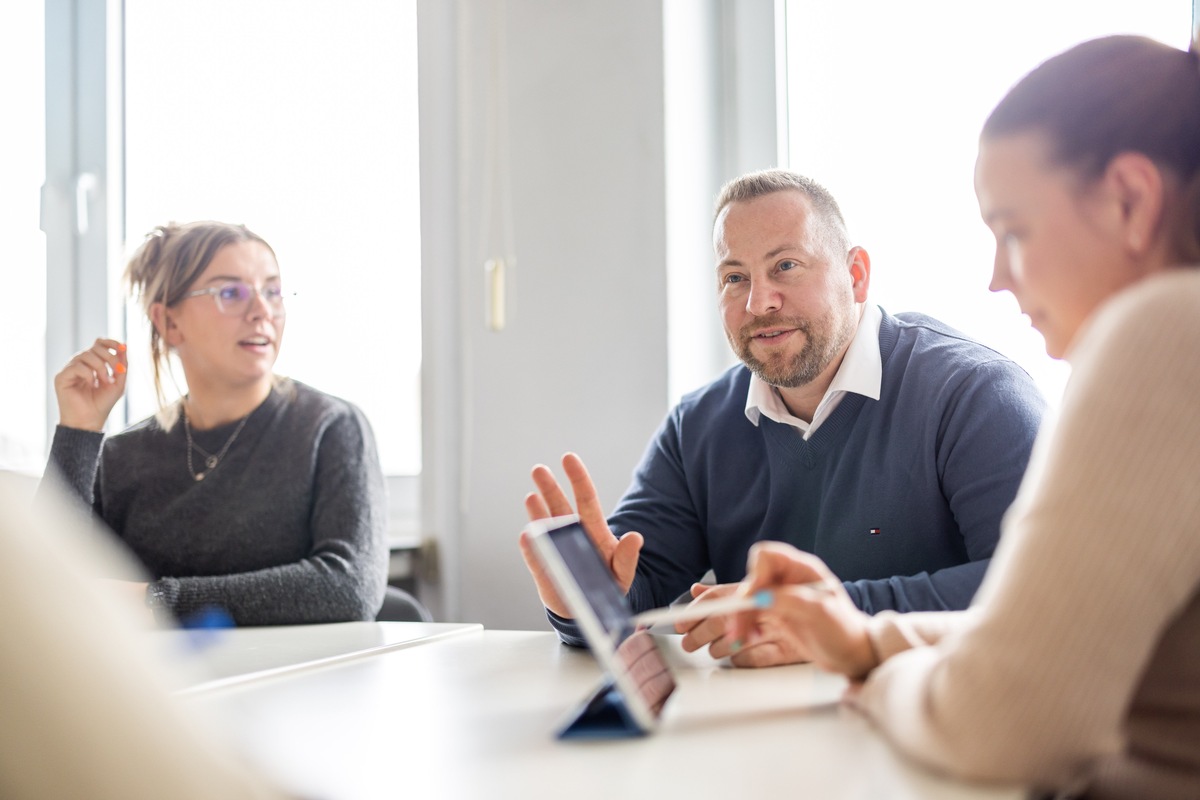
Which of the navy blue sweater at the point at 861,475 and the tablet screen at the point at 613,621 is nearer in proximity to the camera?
the tablet screen at the point at 613,621

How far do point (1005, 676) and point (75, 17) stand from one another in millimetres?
3503

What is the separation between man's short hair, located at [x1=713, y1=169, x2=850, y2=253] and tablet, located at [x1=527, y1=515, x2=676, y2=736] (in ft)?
3.57

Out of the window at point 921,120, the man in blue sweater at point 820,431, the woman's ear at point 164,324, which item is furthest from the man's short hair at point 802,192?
the woman's ear at point 164,324

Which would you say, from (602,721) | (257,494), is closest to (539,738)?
(602,721)

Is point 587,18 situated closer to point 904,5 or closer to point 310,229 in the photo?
point 904,5

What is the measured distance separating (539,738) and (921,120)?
5.90ft

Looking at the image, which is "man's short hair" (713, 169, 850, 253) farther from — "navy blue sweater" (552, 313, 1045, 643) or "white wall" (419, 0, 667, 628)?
"white wall" (419, 0, 667, 628)

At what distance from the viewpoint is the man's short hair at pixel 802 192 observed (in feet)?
6.04

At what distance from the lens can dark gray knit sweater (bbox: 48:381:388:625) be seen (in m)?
2.02

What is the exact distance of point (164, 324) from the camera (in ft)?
7.79

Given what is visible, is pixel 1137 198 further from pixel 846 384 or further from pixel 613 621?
pixel 846 384

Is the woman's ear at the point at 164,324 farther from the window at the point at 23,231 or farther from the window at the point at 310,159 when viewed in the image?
the window at the point at 23,231

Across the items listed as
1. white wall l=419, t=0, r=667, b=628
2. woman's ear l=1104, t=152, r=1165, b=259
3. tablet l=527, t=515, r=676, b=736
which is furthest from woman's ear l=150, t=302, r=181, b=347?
woman's ear l=1104, t=152, r=1165, b=259

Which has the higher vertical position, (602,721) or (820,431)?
(820,431)
